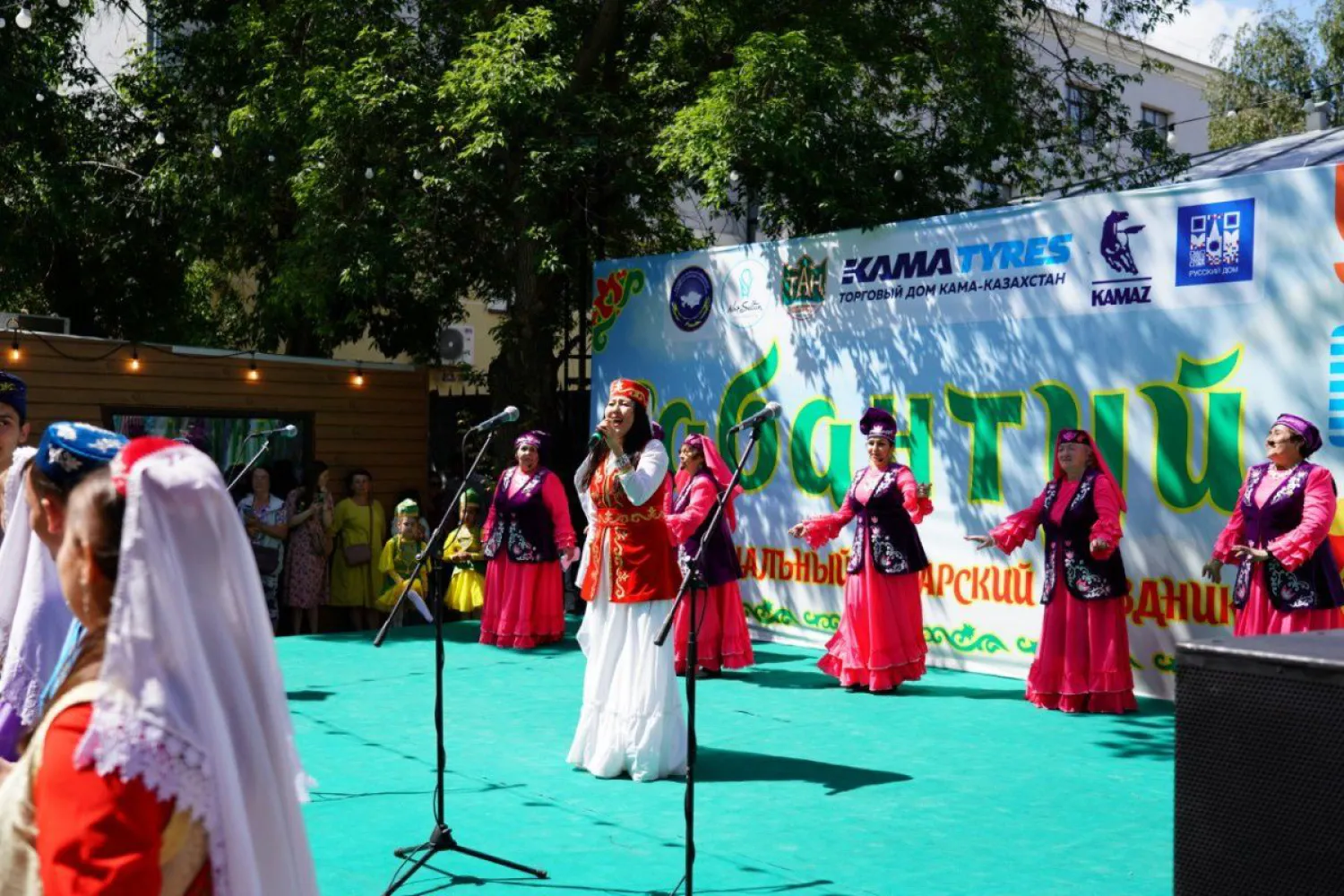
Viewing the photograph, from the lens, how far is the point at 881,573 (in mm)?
8438

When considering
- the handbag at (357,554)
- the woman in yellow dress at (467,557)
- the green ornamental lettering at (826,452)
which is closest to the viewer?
the green ornamental lettering at (826,452)

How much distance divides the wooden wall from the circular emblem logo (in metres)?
3.61

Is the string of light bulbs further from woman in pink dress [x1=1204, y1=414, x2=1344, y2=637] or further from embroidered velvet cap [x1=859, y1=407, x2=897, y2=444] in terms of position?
woman in pink dress [x1=1204, y1=414, x2=1344, y2=637]

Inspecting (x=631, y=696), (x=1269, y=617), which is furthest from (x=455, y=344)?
(x=1269, y=617)

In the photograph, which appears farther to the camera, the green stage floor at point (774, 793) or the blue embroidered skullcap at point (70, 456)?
the green stage floor at point (774, 793)

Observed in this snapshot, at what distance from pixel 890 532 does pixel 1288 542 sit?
237cm

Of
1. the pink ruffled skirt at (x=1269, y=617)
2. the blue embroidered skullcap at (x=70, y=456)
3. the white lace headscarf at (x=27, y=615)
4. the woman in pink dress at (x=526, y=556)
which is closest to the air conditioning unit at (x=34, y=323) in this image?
the woman in pink dress at (x=526, y=556)

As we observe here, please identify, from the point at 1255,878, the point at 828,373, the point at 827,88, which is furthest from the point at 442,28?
the point at 1255,878

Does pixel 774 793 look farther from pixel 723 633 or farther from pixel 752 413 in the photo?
pixel 752 413

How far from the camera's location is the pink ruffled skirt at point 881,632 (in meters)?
8.38

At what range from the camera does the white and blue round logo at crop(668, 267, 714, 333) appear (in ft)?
36.1

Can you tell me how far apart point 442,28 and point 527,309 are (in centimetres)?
255

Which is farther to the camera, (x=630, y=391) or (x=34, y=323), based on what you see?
(x=34, y=323)

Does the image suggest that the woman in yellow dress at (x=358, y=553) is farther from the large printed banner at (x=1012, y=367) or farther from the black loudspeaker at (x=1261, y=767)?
the black loudspeaker at (x=1261, y=767)
